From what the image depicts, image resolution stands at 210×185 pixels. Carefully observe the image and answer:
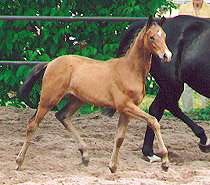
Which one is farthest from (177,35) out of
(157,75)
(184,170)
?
(184,170)

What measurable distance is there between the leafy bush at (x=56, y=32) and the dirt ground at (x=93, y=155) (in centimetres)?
79

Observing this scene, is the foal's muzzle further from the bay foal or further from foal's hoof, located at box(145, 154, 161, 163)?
foal's hoof, located at box(145, 154, 161, 163)

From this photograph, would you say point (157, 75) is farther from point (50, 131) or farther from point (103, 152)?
point (50, 131)

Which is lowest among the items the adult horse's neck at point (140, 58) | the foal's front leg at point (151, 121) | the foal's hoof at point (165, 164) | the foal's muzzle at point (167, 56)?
the foal's hoof at point (165, 164)

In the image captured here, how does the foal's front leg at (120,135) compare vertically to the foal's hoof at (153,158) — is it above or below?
above

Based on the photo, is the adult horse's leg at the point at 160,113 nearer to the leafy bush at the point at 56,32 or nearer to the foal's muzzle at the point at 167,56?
the foal's muzzle at the point at 167,56

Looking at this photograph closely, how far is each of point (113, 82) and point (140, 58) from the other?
0.29 metres

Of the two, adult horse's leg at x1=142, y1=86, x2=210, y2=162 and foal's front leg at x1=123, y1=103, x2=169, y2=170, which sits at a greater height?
foal's front leg at x1=123, y1=103, x2=169, y2=170

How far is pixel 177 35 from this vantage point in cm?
514

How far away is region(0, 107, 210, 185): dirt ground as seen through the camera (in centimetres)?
425

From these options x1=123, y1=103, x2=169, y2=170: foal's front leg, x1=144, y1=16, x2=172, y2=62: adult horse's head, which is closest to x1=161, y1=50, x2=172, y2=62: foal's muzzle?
x1=144, y1=16, x2=172, y2=62: adult horse's head

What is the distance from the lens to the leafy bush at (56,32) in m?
7.18

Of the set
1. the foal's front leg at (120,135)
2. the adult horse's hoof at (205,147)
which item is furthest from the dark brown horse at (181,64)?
the foal's front leg at (120,135)

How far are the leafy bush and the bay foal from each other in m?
2.61
